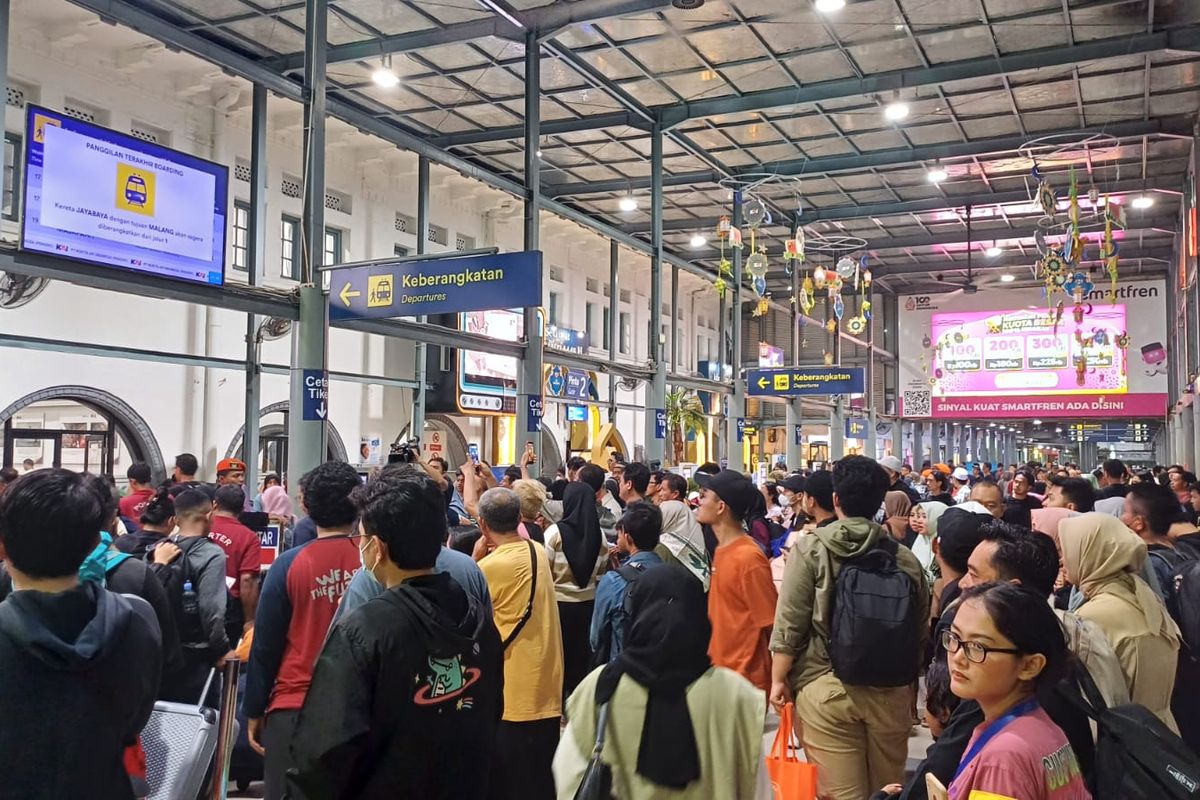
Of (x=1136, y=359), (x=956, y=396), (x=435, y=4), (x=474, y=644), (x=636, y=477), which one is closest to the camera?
(x=474, y=644)

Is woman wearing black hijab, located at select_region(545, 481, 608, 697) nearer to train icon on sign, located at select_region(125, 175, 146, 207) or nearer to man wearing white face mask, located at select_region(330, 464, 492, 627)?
man wearing white face mask, located at select_region(330, 464, 492, 627)

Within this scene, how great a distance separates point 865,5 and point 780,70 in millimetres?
1884

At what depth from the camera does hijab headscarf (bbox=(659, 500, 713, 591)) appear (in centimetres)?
475

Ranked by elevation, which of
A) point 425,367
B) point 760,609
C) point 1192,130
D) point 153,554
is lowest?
point 760,609

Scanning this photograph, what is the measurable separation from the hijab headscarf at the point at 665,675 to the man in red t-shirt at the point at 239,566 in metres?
2.62

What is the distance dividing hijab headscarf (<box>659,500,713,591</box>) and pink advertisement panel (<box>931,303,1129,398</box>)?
20783 mm

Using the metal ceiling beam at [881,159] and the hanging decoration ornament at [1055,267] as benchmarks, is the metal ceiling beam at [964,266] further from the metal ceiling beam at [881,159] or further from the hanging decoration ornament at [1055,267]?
the hanging decoration ornament at [1055,267]

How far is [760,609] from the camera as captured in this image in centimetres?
379

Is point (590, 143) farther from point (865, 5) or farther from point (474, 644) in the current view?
point (474, 644)

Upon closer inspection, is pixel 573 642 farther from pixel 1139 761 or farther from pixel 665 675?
pixel 1139 761

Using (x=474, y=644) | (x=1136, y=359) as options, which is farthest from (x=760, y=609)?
(x=1136, y=359)

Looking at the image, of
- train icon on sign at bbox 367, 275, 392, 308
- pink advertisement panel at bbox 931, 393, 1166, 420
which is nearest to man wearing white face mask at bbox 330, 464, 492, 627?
train icon on sign at bbox 367, 275, 392, 308

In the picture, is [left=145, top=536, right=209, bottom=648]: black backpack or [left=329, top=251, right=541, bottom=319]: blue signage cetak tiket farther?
[left=329, top=251, right=541, bottom=319]: blue signage cetak tiket

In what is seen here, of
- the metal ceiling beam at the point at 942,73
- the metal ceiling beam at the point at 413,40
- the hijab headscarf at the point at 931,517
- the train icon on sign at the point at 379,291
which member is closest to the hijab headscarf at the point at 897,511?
the hijab headscarf at the point at 931,517
